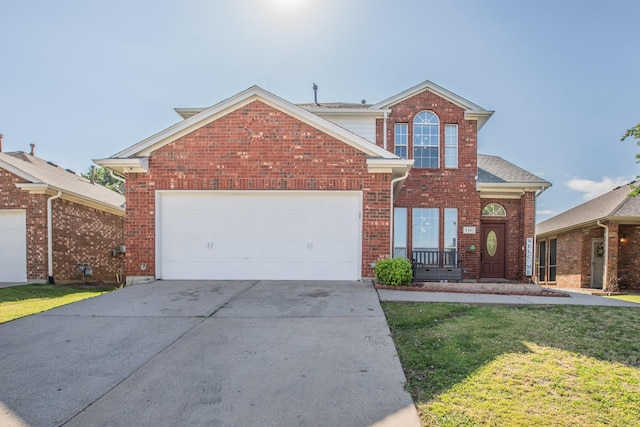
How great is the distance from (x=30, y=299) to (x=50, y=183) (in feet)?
16.8

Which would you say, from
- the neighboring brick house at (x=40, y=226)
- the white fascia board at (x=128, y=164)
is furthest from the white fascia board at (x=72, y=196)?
the white fascia board at (x=128, y=164)

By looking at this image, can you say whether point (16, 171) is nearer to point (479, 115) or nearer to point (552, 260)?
point (479, 115)

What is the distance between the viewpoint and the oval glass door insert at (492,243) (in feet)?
42.1

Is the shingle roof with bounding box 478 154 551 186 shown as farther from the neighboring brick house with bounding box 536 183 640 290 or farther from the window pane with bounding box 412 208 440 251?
the neighboring brick house with bounding box 536 183 640 290

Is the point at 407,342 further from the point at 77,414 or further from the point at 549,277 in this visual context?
the point at 549,277

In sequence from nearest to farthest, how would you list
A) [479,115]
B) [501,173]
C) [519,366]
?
[519,366] → [479,115] → [501,173]

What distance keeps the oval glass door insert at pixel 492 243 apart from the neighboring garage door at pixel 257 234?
22.7 ft

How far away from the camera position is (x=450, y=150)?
12.4m

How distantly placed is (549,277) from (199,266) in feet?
59.5

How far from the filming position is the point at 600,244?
14773mm

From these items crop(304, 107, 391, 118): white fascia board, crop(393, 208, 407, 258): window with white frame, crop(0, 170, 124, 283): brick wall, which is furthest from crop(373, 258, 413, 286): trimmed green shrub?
crop(0, 170, 124, 283): brick wall

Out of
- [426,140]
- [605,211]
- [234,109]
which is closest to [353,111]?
[426,140]

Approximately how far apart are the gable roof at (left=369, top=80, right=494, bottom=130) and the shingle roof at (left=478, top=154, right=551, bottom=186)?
2.19 metres

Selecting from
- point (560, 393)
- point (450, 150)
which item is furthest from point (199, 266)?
point (450, 150)
